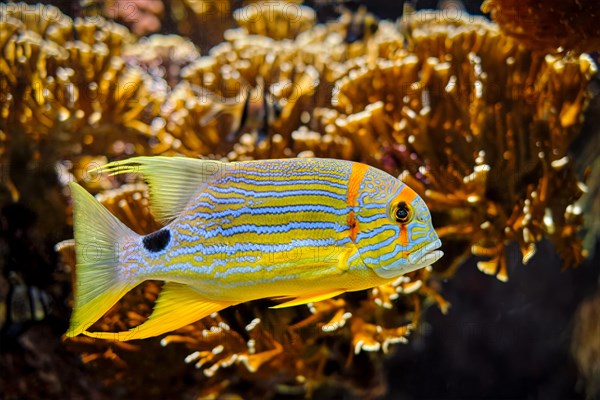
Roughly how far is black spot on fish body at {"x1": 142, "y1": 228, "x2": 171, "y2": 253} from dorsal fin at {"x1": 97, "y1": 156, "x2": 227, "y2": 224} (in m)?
0.13

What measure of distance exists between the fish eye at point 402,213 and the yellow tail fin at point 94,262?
97 centimetres

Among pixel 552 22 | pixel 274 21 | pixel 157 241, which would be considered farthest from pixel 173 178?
pixel 274 21

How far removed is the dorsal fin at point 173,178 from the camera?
1.89 metres

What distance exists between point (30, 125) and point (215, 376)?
7.07 ft

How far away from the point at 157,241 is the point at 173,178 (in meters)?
0.25

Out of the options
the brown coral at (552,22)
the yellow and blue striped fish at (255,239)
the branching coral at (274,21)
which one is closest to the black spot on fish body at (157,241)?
the yellow and blue striped fish at (255,239)

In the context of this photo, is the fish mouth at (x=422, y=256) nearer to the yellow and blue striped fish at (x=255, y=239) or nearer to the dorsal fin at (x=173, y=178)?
the yellow and blue striped fish at (x=255, y=239)

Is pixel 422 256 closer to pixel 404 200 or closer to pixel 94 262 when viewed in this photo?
pixel 404 200

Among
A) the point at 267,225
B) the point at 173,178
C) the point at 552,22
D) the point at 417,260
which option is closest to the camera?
the point at 417,260

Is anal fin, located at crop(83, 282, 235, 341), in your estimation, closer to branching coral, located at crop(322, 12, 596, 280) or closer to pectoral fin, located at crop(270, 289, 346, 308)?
pectoral fin, located at crop(270, 289, 346, 308)

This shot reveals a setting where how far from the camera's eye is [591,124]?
3.77 m

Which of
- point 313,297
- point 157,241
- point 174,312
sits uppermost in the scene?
point 157,241

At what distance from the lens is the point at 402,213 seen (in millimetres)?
1697

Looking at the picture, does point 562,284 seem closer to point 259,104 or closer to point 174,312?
point 259,104
